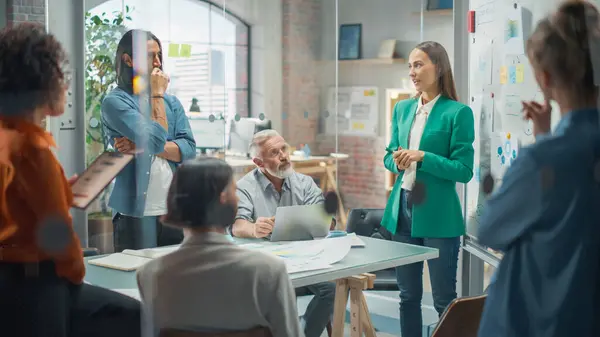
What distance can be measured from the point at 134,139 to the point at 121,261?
195mm

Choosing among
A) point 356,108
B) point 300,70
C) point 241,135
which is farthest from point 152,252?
point 356,108

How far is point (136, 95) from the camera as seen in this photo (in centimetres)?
118

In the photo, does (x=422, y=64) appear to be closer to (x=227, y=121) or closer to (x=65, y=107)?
(x=227, y=121)

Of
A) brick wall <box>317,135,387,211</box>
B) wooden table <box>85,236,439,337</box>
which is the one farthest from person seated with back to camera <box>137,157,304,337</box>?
brick wall <box>317,135,387,211</box>

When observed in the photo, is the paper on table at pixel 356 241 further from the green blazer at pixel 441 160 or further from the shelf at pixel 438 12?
the shelf at pixel 438 12

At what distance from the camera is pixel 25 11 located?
110 centimetres


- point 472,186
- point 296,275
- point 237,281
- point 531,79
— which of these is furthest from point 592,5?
point 296,275

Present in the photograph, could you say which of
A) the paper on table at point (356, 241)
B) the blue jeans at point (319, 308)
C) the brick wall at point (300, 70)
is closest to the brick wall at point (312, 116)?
the brick wall at point (300, 70)

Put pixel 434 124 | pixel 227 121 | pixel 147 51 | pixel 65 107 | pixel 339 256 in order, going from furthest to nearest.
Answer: pixel 339 256 < pixel 434 124 < pixel 227 121 < pixel 147 51 < pixel 65 107

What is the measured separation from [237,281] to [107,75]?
1.23ft

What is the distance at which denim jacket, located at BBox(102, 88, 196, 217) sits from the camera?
1.15m

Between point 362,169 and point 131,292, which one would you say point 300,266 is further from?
point 362,169

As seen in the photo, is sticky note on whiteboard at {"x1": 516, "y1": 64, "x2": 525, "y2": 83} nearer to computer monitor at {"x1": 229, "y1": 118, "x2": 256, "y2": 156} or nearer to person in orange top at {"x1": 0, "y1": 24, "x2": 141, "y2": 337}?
computer monitor at {"x1": 229, "y1": 118, "x2": 256, "y2": 156}

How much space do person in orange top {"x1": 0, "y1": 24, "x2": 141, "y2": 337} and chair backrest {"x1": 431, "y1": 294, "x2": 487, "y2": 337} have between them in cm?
81
